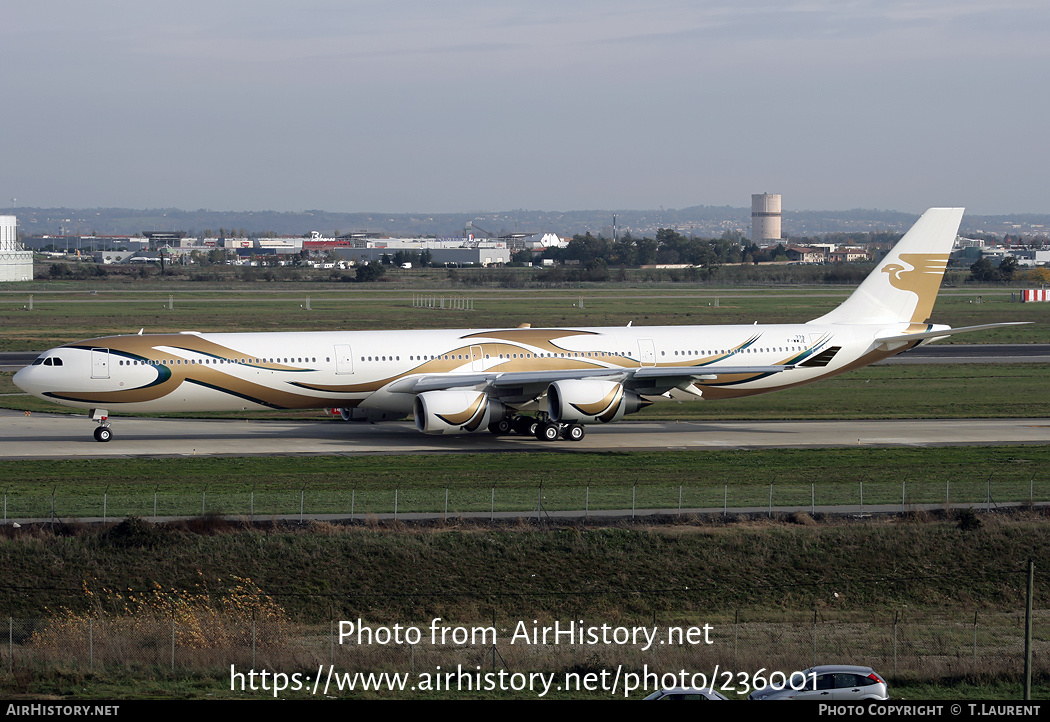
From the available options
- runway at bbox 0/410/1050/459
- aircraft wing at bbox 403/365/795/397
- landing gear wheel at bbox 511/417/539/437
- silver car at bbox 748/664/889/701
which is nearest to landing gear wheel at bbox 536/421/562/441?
landing gear wheel at bbox 511/417/539/437

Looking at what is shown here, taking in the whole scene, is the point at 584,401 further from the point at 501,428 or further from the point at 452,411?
the point at 452,411

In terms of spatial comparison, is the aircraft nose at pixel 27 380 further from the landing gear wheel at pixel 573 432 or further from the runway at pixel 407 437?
the landing gear wheel at pixel 573 432

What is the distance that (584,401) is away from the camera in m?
48.7

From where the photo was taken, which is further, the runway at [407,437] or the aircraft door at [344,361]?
the aircraft door at [344,361]

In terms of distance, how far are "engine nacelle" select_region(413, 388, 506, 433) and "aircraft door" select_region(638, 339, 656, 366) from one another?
8107 millimetres

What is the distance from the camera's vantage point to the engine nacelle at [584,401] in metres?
48.6

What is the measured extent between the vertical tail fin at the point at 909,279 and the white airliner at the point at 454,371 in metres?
1.99

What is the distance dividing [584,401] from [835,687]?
26.3 meters

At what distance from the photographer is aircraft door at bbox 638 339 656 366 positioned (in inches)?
2064

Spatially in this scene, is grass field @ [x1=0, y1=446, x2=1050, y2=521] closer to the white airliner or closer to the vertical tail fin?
the white airliner

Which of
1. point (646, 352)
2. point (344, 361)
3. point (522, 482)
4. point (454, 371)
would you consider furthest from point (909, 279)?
point (344, 361)

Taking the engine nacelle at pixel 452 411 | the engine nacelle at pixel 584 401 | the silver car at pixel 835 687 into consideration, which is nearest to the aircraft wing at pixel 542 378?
the engine nacelle at pixel 584 401

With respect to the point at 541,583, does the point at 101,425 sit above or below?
above

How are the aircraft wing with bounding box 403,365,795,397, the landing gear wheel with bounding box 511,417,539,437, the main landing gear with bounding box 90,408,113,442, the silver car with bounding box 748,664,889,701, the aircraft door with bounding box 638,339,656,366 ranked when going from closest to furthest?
the silver car with bounding box 748,664,889,701, the main landing gear with bounding box 90,408,113,442, the aircraft wing with bounding box 403,365,795,397, the landing gear wheel with bounding box 511,417,539,437, the aircraft door with bounding box 638,339,656,366
